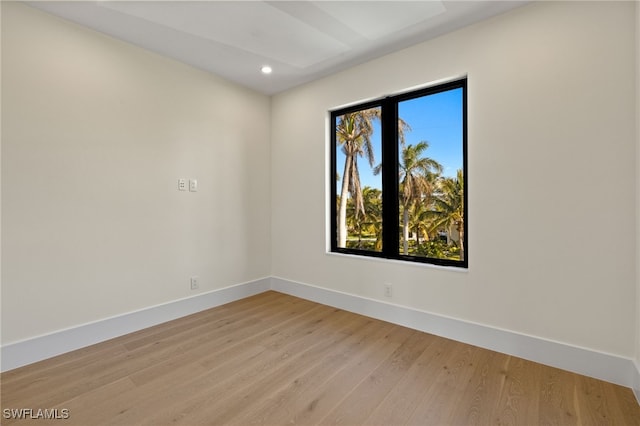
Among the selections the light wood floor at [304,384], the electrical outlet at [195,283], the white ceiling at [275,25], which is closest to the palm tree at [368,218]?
the light wood floor at [304,384]

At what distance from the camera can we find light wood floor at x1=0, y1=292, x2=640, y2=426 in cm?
155

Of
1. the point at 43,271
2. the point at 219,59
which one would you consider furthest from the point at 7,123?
the point at 219,59

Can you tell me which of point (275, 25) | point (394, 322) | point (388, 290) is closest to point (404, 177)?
point (388, 290)

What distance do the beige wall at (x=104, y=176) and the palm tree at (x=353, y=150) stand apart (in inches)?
48.2

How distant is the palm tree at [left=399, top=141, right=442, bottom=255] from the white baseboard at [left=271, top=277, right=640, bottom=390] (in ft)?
2.05

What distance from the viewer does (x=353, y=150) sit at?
3.24 m

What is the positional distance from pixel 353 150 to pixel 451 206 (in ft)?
4.00

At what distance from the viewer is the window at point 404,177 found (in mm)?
2545

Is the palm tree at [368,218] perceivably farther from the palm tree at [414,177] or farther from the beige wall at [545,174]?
the beige wall at [545,174]

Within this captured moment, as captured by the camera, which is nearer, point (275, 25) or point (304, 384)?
point (304, 384)

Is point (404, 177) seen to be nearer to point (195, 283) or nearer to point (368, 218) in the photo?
point (368, 218)

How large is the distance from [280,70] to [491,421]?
3.29 metres

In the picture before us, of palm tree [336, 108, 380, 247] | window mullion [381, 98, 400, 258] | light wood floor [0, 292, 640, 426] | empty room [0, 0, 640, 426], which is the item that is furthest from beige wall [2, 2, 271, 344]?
window mullion [381, 98, 400, 258]

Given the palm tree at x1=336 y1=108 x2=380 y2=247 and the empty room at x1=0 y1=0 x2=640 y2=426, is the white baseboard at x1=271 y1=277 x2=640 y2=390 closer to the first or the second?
the empty room at x1=0 y1=0 x2=640 y2=426
